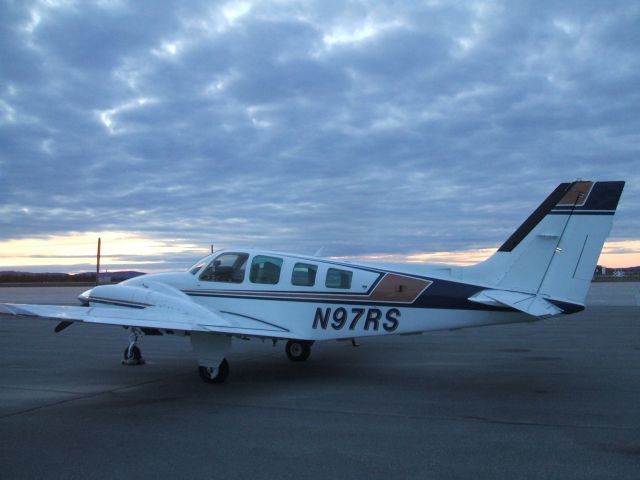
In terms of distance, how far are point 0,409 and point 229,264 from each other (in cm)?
463

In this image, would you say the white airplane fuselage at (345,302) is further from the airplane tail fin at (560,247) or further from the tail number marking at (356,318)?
the airplane tail fin at (560,247)

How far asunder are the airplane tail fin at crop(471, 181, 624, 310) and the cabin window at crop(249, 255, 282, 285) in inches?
151

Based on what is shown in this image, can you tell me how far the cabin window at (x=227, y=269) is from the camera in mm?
11164

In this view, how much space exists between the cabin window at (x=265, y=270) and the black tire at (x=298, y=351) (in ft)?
7.80

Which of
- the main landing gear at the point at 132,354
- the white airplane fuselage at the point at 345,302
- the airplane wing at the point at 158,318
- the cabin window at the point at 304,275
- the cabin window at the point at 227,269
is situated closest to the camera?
the airplane wing at the point at 158,318

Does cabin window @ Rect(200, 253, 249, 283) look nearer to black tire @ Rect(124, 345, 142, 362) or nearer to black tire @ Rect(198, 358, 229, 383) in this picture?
black tire @ Rect(198, 358, 229, 383)

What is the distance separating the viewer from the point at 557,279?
9477mm

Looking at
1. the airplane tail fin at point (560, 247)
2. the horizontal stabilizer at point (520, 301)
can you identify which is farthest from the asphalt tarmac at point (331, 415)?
the airplane tail fin at point (560, 247)

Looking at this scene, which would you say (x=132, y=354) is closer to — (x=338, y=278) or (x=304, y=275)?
(x=304, y=275)

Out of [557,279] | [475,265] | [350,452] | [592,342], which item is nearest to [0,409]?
[350,452]

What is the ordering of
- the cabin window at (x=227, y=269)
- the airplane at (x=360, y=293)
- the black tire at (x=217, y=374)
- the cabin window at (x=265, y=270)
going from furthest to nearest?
the cabin window at (x=227, y=269) → the cabin window at (x=265, y=270) → the black tire at (x=217, y=374) → the airplane at (x=360, y=293)

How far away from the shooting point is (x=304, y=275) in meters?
10.8

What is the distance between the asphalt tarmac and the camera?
5.58 m

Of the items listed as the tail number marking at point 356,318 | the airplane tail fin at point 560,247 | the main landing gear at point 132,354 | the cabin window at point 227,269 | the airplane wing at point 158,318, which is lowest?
the main landing gear at point 132,354
